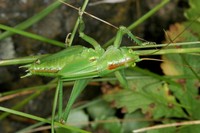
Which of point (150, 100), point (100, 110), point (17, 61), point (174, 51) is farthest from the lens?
point (100, 110)

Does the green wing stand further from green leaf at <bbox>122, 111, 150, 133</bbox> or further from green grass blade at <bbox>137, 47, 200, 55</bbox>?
green leaf at <bbox>122, 111, 150, 133</bbox>

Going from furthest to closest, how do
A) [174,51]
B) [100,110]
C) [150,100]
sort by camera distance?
[100,110] < [150,100] < [174,51]

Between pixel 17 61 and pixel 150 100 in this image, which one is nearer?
pixel 17 61

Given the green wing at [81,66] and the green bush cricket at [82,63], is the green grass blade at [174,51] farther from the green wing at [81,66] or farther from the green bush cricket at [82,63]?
the green wing at [81,66]

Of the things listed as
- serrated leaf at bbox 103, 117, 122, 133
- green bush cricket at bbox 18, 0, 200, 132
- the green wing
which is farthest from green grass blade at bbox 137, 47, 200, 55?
serrated leaf at bbox 103, 117, 122, 133

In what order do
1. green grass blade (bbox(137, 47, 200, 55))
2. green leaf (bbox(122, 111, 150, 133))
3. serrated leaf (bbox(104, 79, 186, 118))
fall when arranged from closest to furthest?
→ 1. green grass blade (bbox(137, 47, 200, 55))
2. serrated leaf (bbox(104, 79, 186, 118))
3. green leaf (bbox(122, 111, 150, 133))

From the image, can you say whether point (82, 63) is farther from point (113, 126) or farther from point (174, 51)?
point (113, 126)

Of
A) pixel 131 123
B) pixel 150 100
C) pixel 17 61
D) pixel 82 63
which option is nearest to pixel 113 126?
pixel 131 123

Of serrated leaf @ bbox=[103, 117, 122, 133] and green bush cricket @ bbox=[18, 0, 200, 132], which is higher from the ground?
green bush cricket @ bbox=[18, 0, 200, 132]

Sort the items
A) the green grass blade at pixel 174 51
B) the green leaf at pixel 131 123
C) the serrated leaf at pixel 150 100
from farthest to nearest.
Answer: the green leaf at pixel 131 123
the serrated leaf at pixel 150 100
the green grass blade at pixel 174 51

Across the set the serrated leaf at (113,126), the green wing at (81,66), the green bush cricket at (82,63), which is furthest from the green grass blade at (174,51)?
the serrated leaf at (113,126)

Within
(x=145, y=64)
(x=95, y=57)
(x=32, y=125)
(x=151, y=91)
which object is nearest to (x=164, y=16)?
(x=145, y=64)
